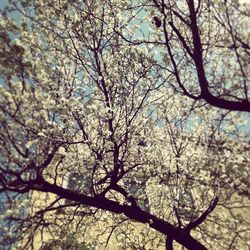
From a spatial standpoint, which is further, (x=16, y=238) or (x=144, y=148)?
(x=144, y=148)

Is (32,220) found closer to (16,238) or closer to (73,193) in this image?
(16,238)

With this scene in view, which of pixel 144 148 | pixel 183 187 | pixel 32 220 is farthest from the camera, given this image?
pixel 183 187

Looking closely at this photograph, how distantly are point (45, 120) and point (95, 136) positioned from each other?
2.33 meters

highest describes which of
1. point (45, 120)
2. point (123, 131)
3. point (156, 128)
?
point (156, 128)

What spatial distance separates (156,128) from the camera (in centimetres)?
1123

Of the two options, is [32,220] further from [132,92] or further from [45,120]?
[132,92]

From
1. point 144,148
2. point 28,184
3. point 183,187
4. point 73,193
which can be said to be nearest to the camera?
point 28,184

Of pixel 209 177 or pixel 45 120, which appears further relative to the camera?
pixel 209 177

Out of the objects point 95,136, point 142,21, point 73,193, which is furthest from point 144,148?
point 142,21

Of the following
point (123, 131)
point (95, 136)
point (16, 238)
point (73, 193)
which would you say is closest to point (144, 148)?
point (123, 131)

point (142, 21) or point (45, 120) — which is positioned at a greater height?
point (142, 21)

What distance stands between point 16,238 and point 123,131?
4065 mm

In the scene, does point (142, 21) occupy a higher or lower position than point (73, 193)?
higher

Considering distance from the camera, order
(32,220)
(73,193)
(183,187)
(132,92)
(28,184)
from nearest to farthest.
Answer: (28,184), (32,220), (73,193), (132,92), (183,187)
